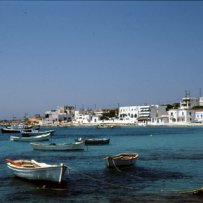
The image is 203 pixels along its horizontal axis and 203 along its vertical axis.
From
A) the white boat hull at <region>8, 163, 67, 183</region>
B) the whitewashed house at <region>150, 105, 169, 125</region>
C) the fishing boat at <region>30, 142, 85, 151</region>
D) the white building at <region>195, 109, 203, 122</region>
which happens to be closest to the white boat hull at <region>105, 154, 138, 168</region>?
the white boat hull at <region>8, 163, 67, 183</region>

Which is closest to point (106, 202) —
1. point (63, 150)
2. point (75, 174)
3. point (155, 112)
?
point (75, 174)

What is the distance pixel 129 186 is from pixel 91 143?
3884 centimetres

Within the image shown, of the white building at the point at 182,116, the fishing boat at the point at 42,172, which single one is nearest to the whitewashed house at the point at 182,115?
the white building at the point at 182,116

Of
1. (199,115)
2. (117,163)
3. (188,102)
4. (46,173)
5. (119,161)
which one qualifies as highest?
(188,102)

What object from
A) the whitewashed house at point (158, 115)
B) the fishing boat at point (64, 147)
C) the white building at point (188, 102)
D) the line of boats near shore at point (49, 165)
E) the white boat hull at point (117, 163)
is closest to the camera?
the line of boats near shore at point (49, 165)

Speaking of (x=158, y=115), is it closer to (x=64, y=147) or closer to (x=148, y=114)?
(x=148, y=114)

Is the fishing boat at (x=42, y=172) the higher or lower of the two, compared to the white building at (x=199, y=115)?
lower

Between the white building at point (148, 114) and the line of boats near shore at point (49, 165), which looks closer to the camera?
the line of boats near shore at point (49, 165)

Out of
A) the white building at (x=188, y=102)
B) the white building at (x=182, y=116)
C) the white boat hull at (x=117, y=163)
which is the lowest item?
the white boat hull at (x=117, y=163)

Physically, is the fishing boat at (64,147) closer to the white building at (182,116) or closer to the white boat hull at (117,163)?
the white boat hull at (117,163)

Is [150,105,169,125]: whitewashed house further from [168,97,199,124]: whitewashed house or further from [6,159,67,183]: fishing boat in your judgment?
[6,159,67,183]: fishing boat

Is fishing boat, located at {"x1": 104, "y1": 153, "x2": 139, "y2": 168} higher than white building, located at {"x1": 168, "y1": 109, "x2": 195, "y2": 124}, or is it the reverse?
white building, located at {"x1": 168, "y1": 109, "x2": 195, "y2": 124}

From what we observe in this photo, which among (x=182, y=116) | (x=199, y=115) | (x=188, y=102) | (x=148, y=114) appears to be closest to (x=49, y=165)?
(x=182, y=116)

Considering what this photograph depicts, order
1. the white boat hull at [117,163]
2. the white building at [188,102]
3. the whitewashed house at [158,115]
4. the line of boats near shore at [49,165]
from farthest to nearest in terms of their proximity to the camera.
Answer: the white building at [188,102] → the whitewashed house at [158,115] → the white boat hull at [117,163] → the line of boats near shore at [49,165]
